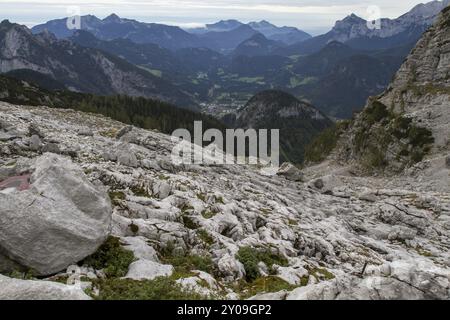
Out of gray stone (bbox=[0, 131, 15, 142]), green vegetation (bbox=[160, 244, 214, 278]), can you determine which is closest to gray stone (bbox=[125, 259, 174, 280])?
green vegetation (bbox=[160, 244, 214, 278])

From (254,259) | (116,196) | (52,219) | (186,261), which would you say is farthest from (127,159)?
(52,219)

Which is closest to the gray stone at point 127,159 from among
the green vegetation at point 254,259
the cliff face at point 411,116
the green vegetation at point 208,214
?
the green vegetation at point 208,214

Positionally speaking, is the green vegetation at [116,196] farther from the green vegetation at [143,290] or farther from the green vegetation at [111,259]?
the green vegetation at [143,290]

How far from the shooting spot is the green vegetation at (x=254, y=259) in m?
18.7

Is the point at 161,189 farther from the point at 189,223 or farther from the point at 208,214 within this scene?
the point at 189,223

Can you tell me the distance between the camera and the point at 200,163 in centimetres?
4547

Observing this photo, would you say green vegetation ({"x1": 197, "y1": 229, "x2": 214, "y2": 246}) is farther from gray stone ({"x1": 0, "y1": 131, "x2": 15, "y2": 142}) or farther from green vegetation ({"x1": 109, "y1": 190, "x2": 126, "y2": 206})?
gray stone ({"x1": 0, "y1": 131, "x2": 15, "y2": 142})

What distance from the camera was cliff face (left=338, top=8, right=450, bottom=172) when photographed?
85625 millimetres

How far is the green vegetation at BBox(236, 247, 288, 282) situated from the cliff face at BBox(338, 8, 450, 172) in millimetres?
70659

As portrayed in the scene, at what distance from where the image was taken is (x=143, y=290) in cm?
1380

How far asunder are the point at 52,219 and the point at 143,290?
176 inches

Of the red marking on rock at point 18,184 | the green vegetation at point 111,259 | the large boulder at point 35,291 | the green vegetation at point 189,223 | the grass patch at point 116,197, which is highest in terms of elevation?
the red marking on rock at point 18,184

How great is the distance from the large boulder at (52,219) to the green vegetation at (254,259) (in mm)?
6496
